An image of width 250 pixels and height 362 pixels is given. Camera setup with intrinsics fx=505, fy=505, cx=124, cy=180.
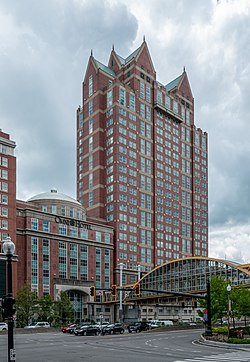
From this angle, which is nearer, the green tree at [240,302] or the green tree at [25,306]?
the green tree at [240,302]

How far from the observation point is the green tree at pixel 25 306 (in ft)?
312

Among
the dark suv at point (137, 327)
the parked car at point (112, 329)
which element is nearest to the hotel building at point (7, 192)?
the dark suv at point (137, 327)

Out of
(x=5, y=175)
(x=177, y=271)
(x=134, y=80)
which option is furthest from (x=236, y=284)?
(x=134, y=80)

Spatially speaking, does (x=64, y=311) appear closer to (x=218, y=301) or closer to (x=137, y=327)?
(x=137, y=327)

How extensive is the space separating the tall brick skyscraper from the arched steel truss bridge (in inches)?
516

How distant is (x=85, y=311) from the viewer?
127 metres

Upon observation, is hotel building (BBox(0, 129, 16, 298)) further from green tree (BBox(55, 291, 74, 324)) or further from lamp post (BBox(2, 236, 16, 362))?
lamp post (BBox(2, 236, 16, 362))

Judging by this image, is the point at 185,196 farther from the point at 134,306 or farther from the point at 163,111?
the point at 134,306

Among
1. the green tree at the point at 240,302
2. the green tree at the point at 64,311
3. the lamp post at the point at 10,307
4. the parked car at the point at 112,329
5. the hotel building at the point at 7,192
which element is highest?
the hotel building at the point at 7,192

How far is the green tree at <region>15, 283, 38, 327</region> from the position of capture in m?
95.2

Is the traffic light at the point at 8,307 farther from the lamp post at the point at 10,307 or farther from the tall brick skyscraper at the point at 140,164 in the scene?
the tall brick skyscraper at the point at 140,164

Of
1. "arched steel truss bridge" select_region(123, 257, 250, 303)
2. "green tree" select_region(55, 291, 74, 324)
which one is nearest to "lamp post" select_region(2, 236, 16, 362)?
"arched steel truss bridge" select_region(123, 257, 250, 303)

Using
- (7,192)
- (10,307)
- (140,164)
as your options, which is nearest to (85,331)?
(7,192)

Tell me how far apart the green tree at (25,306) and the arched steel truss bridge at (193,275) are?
19.0m
